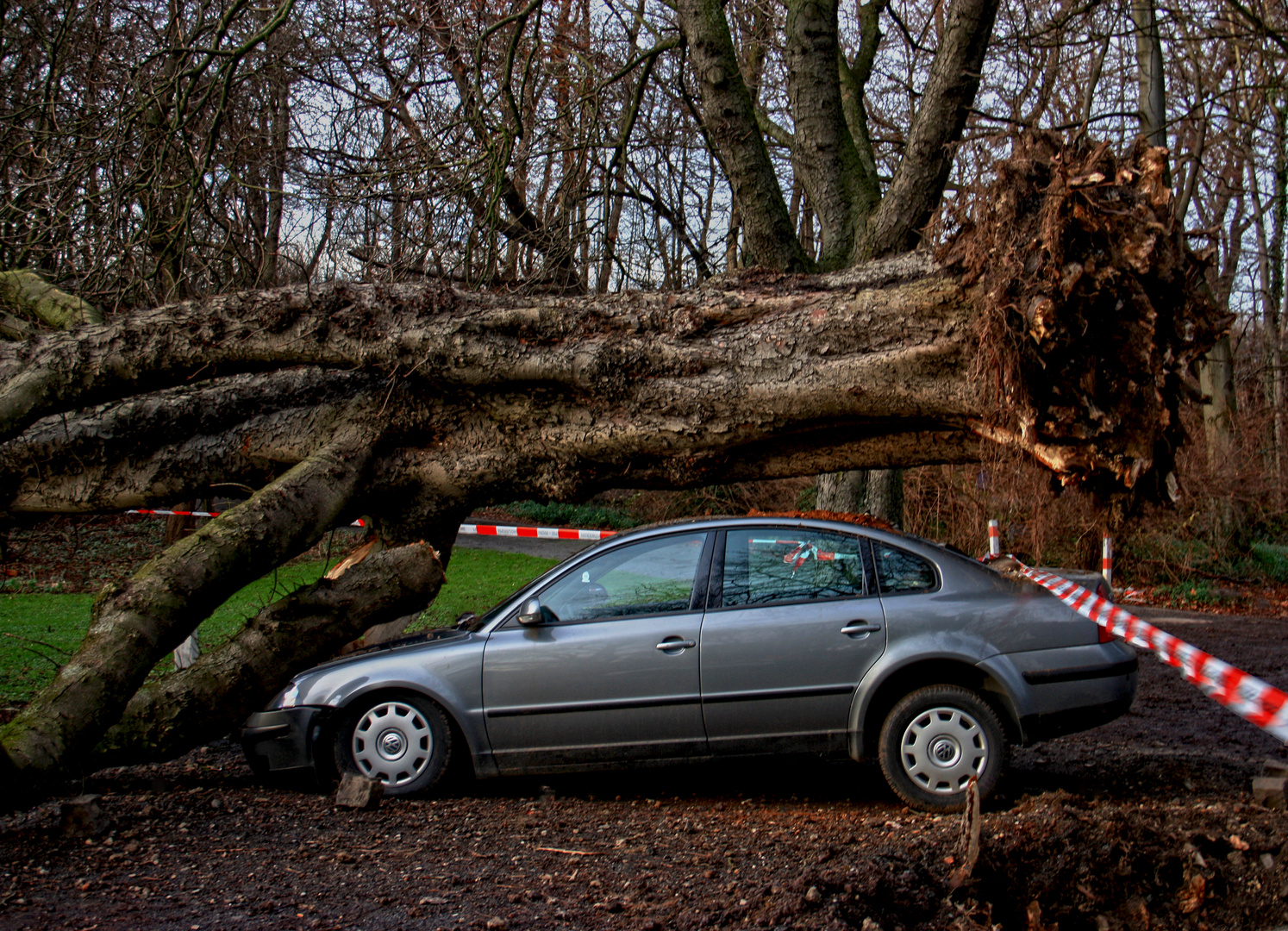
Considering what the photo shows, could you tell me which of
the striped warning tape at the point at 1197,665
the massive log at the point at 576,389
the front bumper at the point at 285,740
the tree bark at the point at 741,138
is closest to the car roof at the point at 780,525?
the massive log at the point at 576,389

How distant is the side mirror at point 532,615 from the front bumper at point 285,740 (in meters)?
1.19

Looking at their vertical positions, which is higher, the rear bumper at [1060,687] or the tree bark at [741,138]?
the tree bark at [741,138]

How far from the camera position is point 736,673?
16.9ft

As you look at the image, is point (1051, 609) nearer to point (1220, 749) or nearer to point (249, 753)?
point (1220, 749)

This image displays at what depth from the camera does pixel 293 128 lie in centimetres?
1063

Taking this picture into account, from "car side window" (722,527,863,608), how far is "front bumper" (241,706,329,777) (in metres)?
2.35

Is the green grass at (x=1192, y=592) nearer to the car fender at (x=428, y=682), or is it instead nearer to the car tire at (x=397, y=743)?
the car fender at (x=428, y=682)

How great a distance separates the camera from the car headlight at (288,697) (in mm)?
5453

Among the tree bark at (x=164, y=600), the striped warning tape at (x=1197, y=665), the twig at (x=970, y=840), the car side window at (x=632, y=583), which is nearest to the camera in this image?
the striped warning tape at (x=1197, y=665)

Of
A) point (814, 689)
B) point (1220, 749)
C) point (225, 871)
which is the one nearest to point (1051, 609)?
point (814, 689)

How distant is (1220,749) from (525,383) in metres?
4.97

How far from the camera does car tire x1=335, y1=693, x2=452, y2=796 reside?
17.4 ft

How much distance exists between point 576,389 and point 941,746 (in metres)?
2.92

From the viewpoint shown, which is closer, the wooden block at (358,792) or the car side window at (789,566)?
the wooden block at (358,792)
